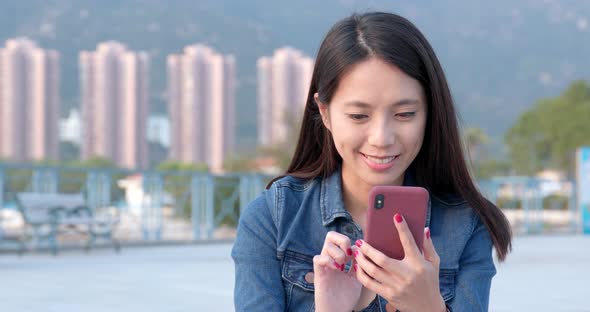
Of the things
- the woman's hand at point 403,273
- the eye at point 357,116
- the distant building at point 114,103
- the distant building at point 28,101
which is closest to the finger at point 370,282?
the woman's hand at point 403,273

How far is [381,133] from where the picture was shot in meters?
1.28

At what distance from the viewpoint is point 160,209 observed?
9289 mm

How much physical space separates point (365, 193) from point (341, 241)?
24 cm

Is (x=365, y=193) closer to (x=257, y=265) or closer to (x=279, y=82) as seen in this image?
(x=257, y=265)

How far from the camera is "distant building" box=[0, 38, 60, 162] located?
180ft

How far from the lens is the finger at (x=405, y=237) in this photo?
3.72 feet

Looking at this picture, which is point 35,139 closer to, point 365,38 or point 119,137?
point 119,137

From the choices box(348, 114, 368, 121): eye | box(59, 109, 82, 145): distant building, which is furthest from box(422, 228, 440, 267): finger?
box(59, 109, 82, 145): distant building

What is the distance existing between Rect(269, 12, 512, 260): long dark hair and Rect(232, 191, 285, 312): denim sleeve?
0.43 ft

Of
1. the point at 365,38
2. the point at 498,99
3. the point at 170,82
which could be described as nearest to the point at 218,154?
the point at 170,82

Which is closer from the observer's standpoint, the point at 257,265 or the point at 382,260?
the point at 382,260

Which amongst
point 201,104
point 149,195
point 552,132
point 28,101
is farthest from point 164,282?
point 28,101

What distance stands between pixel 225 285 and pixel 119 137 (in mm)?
55306

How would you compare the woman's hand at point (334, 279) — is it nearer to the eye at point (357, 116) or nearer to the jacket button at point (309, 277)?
the jacket button at point (309, 277)
